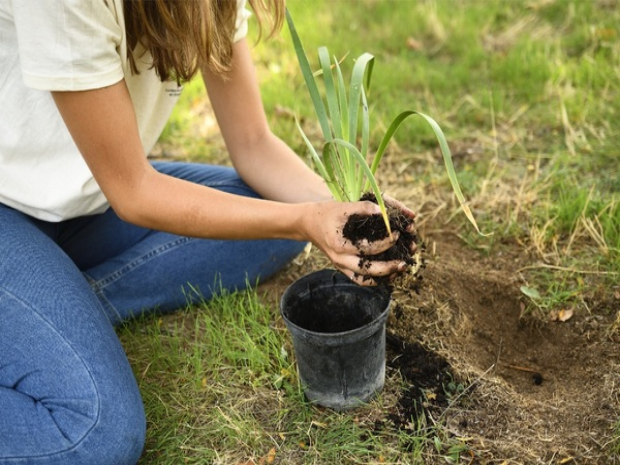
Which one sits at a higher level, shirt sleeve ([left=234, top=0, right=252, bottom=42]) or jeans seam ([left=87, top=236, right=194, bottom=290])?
A: shirt sleeve ([left=234, top=0, right=252, bottom=42])

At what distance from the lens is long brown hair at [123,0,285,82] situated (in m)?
1.37

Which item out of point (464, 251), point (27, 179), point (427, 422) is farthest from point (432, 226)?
point (27, 179)

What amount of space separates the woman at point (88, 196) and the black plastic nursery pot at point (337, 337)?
144 mm

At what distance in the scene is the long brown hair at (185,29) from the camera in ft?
4.48

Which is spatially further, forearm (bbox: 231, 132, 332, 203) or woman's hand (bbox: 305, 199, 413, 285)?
forearm (bbox: 231, 132, 332, 203)

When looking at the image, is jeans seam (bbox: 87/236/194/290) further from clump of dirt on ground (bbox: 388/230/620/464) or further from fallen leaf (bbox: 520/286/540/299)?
fallen leaf (bbox: 520/286/540/299)

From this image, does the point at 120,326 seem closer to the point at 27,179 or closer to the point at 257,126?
the point at 27,179

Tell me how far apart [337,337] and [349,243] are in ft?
0.68

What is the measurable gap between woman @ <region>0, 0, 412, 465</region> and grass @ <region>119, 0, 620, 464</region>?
23 cm

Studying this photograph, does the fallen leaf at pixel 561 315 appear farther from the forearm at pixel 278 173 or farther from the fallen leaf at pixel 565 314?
the forearm at pixel 278 173

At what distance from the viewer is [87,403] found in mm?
1452

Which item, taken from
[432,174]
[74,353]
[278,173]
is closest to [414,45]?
[432,174]

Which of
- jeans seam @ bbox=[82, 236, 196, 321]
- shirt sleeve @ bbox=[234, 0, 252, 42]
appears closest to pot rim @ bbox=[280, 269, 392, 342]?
jeans seam @ bbox=[82, 236, 196, 321]

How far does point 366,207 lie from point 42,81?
0.68 m
